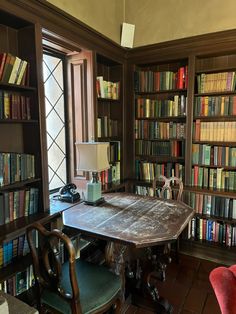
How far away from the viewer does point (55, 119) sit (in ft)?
7.86

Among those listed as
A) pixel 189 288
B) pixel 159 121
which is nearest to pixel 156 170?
pixel 159 121

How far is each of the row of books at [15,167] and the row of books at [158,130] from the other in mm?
1487

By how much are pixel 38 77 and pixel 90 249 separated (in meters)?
1.65

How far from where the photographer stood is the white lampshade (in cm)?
190

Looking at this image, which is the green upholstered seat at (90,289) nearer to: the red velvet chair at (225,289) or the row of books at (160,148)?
the red velvet chair at (225,289)

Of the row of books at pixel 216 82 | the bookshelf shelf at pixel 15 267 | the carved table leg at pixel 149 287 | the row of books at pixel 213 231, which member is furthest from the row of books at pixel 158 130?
the bookshelf shelf at pixel 15 267

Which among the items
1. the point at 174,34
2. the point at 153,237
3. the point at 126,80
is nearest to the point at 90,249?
the point at 153,237

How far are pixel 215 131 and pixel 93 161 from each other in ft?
4.61

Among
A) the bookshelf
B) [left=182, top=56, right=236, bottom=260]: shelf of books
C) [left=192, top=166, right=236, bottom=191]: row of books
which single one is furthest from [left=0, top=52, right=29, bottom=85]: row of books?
[left=192, top=166, right=236, bottom=191]: row of books

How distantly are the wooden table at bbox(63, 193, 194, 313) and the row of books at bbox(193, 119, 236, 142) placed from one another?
3.05 ft

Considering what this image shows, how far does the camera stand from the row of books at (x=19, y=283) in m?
1.61

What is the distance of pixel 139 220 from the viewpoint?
169 cm

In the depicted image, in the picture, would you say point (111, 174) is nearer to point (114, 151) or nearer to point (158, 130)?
point (114, 151)

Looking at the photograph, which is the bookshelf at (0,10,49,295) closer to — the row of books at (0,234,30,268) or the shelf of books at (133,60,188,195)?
the row of books at (0,234,30,268)
